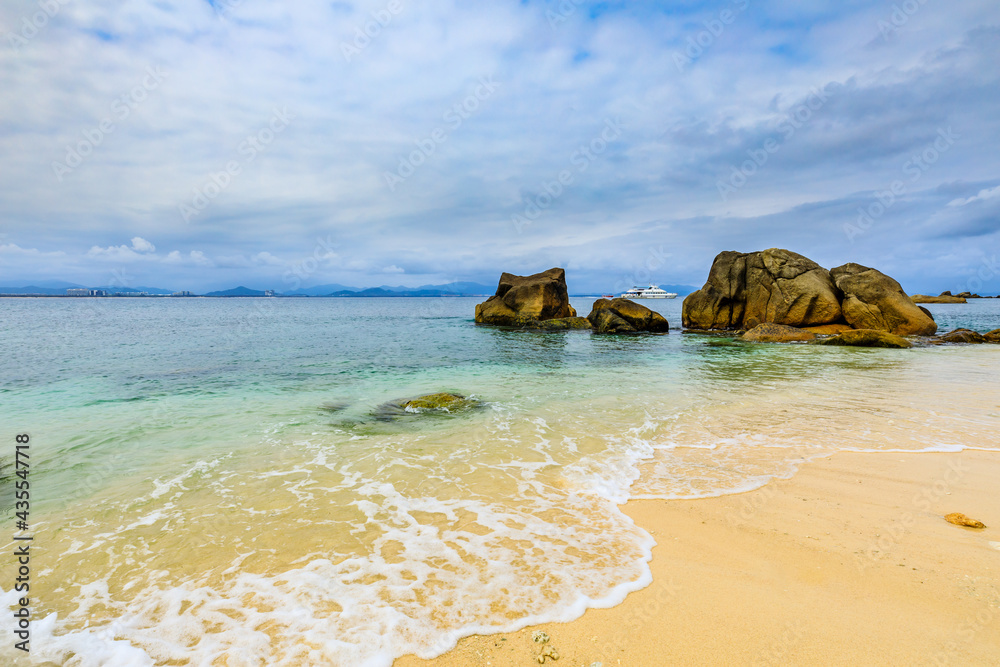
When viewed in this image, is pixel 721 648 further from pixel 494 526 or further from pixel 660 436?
pixel 660 436

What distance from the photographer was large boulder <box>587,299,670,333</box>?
31.6 metres

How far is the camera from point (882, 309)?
85.4ft

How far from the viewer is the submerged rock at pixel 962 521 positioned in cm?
456

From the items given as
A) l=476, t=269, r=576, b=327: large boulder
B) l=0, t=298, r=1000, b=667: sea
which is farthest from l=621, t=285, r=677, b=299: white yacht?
l=0, t=298, r=1000, b=667: sea

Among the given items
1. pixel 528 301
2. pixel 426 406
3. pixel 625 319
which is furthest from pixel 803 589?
pixel 528 301

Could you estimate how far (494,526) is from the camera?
4879mm

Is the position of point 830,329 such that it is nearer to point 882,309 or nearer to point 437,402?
point 882,309

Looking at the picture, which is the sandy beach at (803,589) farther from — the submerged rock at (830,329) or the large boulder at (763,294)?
the large boulder at (763,294)

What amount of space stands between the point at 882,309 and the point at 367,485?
32125 mm

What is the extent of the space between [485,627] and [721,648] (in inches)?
65.8

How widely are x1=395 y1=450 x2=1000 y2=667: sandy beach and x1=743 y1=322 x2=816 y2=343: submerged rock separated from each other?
2232 cm

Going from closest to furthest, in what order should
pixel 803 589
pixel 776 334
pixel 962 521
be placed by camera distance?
pixel 803 589 < pixel 962 521 < pixel 776 334

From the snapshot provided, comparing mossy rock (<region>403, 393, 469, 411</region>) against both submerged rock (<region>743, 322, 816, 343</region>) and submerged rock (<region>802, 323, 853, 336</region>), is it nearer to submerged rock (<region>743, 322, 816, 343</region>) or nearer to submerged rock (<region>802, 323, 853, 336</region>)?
submerged rock (<region>743, 322, 816, 343</region>)

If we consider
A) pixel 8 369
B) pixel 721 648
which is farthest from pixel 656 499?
pixel 8 369
